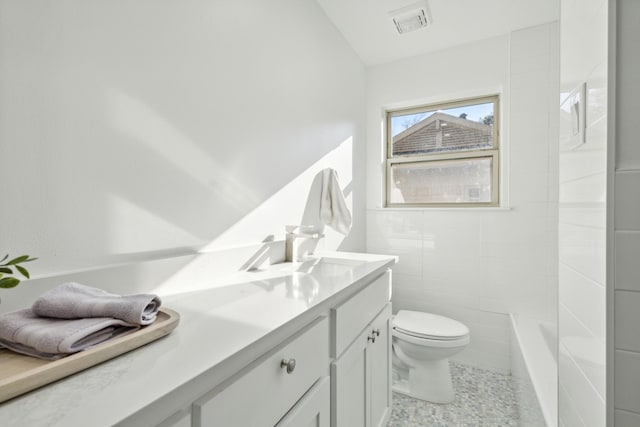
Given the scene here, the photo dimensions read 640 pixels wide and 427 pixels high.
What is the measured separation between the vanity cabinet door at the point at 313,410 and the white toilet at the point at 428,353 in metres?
1.10

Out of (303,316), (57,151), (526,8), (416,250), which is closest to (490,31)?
(526,8)

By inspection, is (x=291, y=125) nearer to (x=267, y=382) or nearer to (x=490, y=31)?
(x=267, y=382)

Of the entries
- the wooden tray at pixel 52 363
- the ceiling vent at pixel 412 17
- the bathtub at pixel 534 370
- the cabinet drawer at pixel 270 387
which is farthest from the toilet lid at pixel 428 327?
the ceiling vent at pixel 412 17

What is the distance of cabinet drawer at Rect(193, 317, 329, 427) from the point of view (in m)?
0.55

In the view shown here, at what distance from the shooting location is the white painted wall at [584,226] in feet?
2.11

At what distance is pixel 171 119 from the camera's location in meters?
1.05

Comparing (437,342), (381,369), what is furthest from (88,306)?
(437,342)

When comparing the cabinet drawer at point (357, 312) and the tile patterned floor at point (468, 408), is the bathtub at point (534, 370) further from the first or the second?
the cabinet drawer at point (357, 312)

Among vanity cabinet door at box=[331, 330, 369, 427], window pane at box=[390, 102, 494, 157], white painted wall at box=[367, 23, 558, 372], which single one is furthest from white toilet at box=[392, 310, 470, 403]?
window pane at box=[390, 102, 494, 157]

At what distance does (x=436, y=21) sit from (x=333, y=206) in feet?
4.96

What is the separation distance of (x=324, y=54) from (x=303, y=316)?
1817 millimetres

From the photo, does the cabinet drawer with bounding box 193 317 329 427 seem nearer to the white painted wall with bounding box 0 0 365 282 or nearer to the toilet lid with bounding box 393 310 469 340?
the white painted wall with bounding box 0 0 365 282

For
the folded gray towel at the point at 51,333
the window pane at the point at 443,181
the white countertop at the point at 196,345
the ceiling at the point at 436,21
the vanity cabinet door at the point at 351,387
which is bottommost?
the vanity cabinet door at the point at 351,387

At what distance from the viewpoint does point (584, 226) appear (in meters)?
0.73
